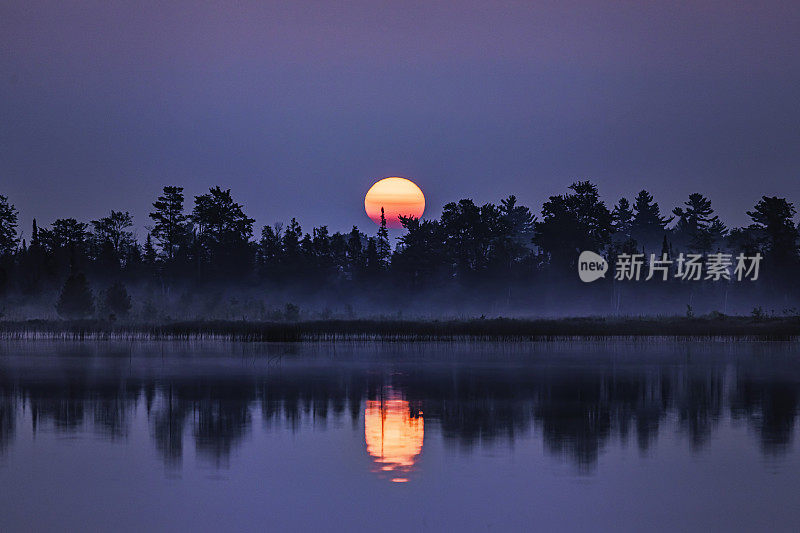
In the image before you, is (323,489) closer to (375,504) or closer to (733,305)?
(375,504)

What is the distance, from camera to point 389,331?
75.9m

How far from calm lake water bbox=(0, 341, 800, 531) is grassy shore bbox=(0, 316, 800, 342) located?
1005 inches

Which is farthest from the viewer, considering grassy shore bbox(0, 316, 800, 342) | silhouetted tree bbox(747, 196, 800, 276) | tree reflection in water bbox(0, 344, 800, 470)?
silhouetted tree bbox(747, 196, 800, 276)

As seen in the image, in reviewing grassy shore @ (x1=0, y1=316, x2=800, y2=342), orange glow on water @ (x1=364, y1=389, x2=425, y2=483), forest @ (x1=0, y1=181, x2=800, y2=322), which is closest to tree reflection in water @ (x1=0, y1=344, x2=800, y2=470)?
orange glow on water @ (x1=364, y1=389, x2=425, y2=483)

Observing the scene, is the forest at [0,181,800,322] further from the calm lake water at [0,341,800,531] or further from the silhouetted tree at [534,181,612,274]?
the calm lake water at [0,341,800,531]

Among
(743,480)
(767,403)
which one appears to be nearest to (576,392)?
(767,403)

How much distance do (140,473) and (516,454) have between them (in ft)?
29.0

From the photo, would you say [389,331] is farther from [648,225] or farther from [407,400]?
[648,225]

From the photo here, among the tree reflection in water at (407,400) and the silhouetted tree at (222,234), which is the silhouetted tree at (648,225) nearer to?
the silhouetted tree at (222,234)

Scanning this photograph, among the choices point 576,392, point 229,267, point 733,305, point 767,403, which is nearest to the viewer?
point 767,403

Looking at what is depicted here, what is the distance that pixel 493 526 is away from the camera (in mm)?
16484

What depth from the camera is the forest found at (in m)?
128

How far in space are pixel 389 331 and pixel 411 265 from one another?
58.1 m

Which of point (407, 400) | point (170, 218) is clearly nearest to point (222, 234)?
point (170, 218)
